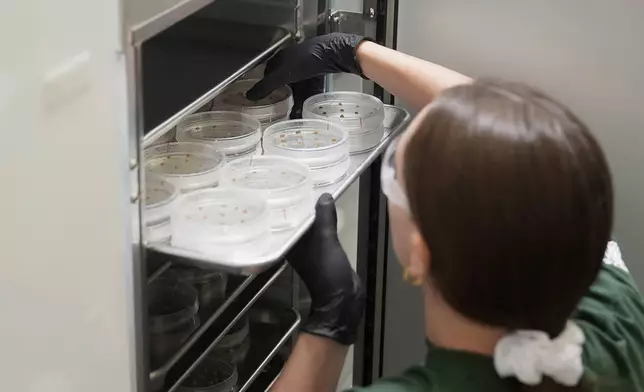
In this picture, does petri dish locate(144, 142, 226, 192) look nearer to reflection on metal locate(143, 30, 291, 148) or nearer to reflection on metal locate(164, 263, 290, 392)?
reflection on metal locate(143, 30, 291, 148)

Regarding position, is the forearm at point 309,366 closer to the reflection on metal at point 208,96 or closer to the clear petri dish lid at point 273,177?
the clear petri dish lid at point 273,177

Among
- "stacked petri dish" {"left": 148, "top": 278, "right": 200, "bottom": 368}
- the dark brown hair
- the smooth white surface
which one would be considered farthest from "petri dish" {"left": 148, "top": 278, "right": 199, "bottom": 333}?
the smooth white surface

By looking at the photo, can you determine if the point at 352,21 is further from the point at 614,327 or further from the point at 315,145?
the point at 614,327

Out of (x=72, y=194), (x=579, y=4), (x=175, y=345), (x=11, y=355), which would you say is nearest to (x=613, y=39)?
(x=579, y=4)

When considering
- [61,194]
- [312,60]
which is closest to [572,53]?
[312,60]

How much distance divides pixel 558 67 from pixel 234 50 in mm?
528

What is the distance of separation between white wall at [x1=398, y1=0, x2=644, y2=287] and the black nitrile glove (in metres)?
0.48

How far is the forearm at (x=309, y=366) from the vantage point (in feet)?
3.68

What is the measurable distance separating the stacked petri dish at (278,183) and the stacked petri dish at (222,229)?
0.03m

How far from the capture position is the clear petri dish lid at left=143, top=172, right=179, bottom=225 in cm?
108

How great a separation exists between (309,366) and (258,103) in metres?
0.49

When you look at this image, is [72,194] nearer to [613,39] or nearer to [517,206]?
[517,206]

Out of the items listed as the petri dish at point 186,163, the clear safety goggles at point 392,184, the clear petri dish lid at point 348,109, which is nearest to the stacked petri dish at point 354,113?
the clear petri dish lid at point 348,109

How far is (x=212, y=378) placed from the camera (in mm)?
1450
